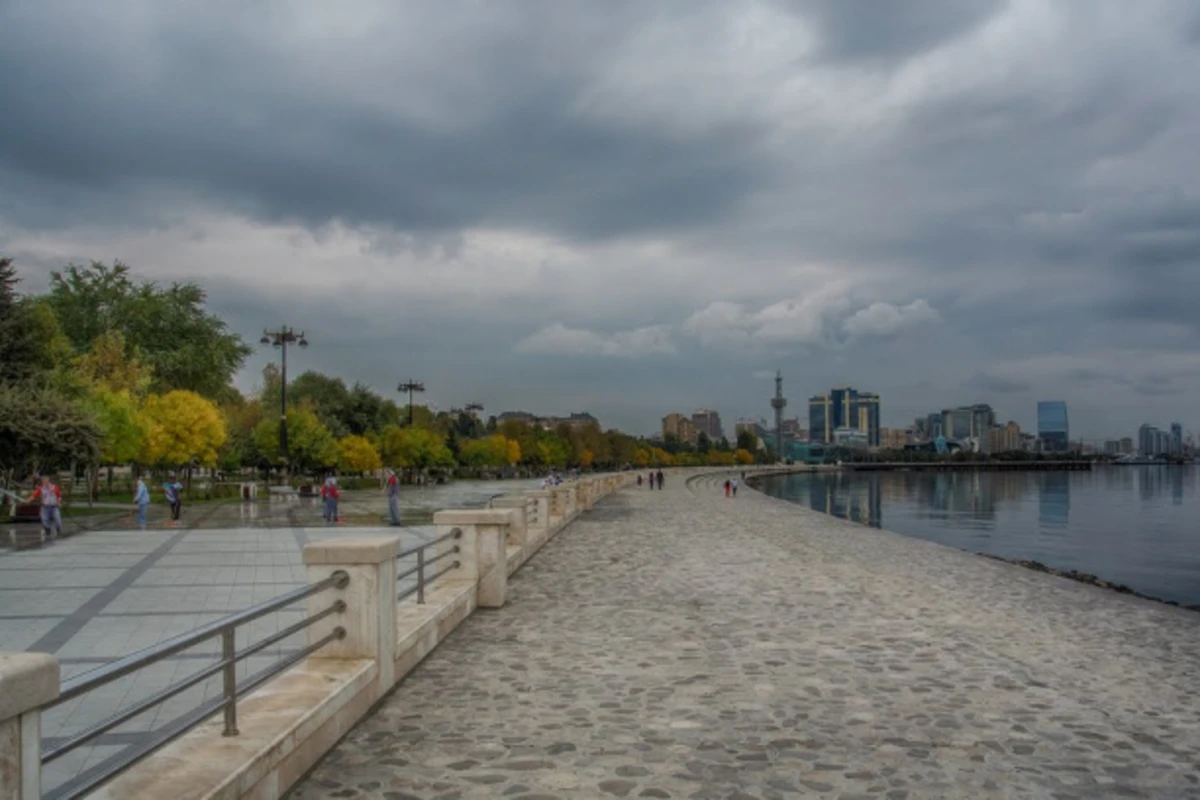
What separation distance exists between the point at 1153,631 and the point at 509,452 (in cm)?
Answer: 9226

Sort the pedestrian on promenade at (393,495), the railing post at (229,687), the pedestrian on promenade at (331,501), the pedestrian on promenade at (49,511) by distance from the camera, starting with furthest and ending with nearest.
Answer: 1. the pedestrian on promenade at (331,501)
2. the pedestrian on promenade at (393,495)
3. the pedestrian on promenade at (49,511)
4. the railing post at (229,687)

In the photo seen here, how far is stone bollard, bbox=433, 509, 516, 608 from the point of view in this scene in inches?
469

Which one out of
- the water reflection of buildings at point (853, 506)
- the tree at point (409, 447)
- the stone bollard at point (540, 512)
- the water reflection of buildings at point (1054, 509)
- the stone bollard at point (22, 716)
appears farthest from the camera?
the tree at point (409, 447)

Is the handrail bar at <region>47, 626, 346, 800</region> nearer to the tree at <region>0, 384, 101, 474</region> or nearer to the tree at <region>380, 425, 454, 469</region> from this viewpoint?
the tree at <region>0, 384, 101, 474</region>

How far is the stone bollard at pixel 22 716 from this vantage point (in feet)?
10.2

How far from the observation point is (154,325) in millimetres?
57156

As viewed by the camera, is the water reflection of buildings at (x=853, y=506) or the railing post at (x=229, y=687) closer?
the railing post at (x=229, y=687)

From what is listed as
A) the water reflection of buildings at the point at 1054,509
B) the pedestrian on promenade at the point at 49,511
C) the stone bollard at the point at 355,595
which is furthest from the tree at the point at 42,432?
the water reflection of buildings at the point at 1054,509

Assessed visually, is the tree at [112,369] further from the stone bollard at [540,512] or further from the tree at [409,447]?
the stone bollard at [540,512]

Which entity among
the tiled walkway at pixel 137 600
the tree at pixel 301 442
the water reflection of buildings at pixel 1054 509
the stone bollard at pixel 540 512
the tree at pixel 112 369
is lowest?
the water reflection of buildings at pixel 1054 509

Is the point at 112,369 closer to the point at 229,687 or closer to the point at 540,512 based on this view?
the point at 540,512

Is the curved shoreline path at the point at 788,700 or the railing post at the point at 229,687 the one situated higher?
the railing post at the point at 229,687

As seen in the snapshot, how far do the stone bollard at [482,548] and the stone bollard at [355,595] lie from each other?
4.64 m

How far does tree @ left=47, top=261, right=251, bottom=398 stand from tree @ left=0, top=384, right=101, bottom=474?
23.7 metres
